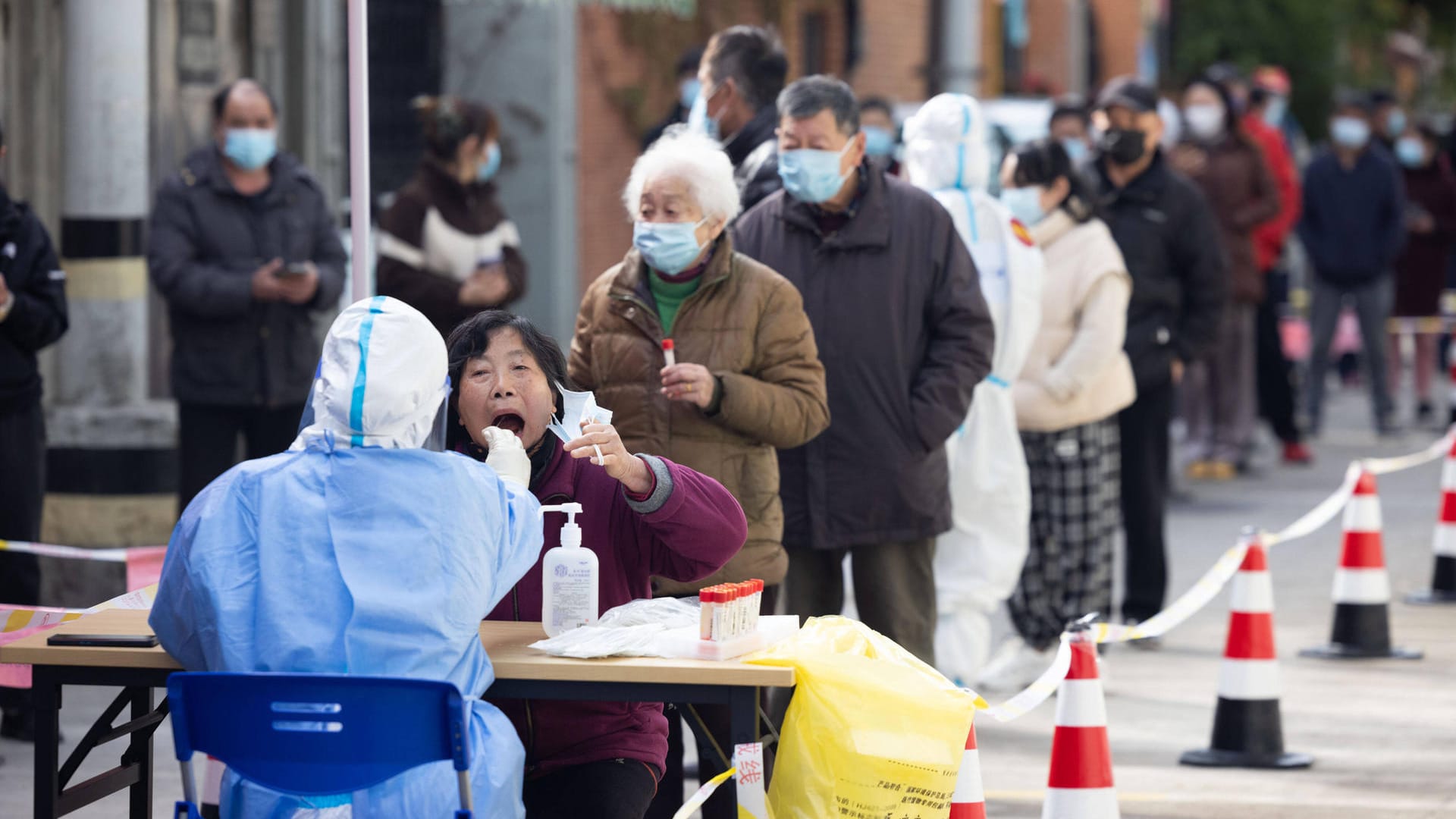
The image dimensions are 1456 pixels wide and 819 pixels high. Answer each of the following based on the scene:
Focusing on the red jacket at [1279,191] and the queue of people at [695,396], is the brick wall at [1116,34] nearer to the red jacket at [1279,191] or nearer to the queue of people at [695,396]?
the red jacket at [1279,191]

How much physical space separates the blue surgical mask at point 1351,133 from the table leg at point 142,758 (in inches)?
506

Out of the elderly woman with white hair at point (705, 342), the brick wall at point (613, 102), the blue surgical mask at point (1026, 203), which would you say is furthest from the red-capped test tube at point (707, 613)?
the brick wall at point (613, 102)

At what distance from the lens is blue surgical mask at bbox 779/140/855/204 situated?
6793mm

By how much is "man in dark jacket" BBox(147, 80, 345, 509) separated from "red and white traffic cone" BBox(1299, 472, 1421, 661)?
13.5 ft

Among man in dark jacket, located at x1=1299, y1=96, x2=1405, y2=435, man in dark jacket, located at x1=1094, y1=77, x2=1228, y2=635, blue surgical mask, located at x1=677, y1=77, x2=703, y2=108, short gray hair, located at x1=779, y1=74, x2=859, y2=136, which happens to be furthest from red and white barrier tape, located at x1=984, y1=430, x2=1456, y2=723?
man in dark jacket, located at x1=1299, y1=96, x2=1405, y2=435

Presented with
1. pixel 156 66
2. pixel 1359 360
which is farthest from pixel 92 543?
pixel 1359 360

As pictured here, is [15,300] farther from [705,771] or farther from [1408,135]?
[1408,135]

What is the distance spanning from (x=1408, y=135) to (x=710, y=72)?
42.1ft

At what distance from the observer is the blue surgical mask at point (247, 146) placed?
8352 millimetres

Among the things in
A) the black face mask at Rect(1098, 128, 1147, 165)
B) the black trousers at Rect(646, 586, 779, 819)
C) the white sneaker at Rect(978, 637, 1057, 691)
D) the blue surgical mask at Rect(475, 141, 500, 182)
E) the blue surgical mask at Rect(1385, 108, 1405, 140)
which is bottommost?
the white sneaker at Rect(978, 637, 1057, 691)

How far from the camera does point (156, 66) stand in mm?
11305

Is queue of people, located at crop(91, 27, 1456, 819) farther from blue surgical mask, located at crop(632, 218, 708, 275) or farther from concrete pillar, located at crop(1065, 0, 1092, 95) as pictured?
concrete pillar, located at crop(1065, 0, 1092, 95)

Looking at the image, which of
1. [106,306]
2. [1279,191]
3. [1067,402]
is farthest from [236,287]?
[1279,191]

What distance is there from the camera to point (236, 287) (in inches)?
324
